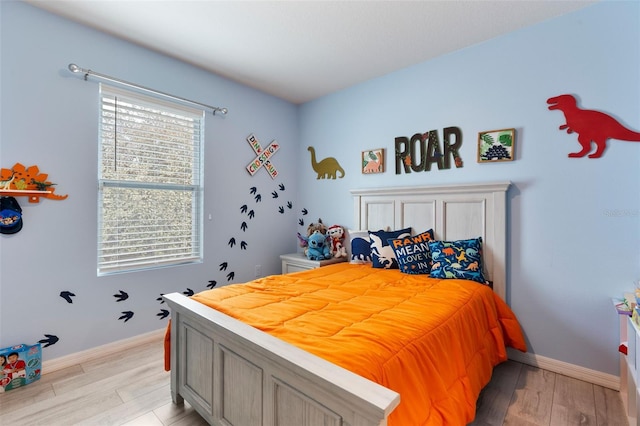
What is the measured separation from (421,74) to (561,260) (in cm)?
190

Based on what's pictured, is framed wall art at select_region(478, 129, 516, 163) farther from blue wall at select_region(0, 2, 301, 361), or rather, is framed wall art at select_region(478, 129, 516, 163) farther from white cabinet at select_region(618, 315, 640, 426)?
blue wall at select_region(0, 2, 301, 361)

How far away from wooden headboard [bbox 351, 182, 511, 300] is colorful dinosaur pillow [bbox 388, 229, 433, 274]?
0.19m

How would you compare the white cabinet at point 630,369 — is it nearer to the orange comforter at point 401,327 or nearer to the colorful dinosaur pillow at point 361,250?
the orange comforter at point 401,327

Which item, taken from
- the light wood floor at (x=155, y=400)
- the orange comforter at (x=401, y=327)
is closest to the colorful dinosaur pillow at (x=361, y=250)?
the orange comforter at (x=401, y=327)

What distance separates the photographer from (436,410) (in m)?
1.22

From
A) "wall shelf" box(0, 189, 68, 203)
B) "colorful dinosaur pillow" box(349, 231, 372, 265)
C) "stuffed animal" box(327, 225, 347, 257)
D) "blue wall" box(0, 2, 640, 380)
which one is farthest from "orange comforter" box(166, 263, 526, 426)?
"wall shelf" box(0, 189, 68, 203)

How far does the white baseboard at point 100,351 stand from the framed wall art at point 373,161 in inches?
97.1

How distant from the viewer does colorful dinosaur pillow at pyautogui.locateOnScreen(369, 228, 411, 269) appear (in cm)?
264

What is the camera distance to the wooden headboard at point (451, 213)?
231 centimetres

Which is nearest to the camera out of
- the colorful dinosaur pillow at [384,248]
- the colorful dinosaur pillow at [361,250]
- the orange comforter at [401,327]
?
the orange comforter at [401,327]

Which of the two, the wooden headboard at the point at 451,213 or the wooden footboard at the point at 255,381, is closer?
the wooden footboard at the point at 255,381

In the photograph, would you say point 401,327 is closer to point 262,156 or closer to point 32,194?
point 32,194

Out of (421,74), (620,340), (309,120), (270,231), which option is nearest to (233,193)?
(270,231)

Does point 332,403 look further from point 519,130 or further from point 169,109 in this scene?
point 169,109
